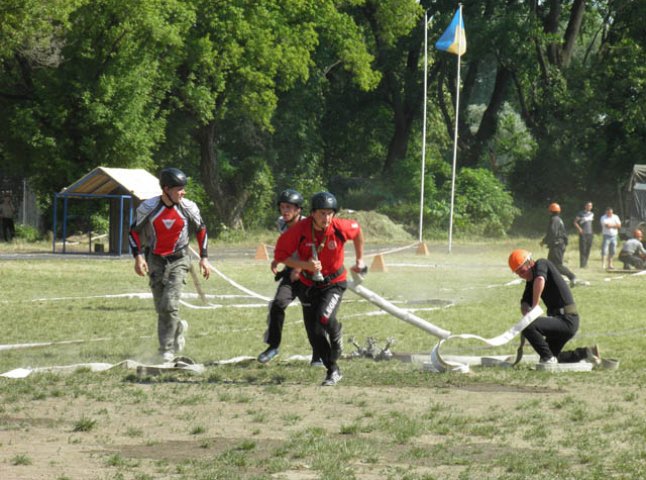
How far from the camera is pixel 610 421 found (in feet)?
29.5

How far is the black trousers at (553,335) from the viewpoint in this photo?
1196 centimetres

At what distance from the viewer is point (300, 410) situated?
9.35 meters

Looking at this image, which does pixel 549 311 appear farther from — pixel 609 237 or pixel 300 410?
pixel 609 237

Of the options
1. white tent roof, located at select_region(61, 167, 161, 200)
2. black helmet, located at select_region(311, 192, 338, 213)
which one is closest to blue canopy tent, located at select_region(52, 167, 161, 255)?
white tent roof, located at select_region(61, 167, 161, 200)

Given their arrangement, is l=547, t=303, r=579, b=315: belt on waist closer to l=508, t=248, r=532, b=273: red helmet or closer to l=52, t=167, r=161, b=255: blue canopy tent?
l=508, t=248, r=532, b=273: red helmet

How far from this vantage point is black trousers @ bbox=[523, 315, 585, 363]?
1196 centimetres

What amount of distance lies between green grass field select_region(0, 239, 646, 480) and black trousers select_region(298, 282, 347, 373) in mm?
286

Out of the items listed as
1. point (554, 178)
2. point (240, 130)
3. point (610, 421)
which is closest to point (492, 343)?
point (610, 421)

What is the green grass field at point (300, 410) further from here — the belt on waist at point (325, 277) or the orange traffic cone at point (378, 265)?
the orange traffic cone at point (378, 265)

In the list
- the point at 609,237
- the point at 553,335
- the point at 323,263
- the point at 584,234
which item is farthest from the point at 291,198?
the point at 609,237

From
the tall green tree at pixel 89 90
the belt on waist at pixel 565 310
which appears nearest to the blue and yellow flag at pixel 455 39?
the tall green tree at pixel 89 90

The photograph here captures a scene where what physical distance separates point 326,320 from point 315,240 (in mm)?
711

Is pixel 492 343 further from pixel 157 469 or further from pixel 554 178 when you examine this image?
pixel 554 178

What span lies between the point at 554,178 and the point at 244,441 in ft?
166
